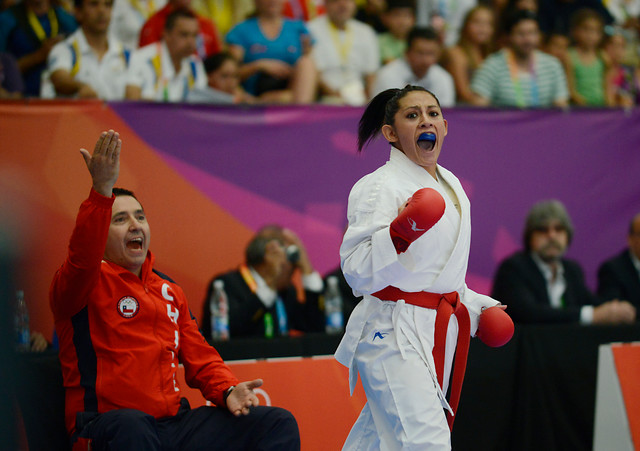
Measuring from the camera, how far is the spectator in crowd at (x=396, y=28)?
738 cm

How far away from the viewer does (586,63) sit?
7.98 metres

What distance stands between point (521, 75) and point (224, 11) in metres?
2.68

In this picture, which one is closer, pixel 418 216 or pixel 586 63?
pixel 418 216

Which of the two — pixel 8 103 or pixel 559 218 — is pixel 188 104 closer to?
pixel 8 103

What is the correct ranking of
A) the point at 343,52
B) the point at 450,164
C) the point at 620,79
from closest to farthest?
the point at 450,164
the point at 343,52
the point at 620,79

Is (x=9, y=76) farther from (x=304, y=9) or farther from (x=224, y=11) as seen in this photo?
(x=304, y=9)

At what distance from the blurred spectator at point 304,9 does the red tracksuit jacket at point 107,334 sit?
14.6 feet

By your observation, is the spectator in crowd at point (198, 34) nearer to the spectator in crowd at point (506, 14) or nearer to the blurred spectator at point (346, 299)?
the blurred spectator at point (346, 299)

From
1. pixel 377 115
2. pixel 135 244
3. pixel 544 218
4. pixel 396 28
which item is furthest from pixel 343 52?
pixel 135 244

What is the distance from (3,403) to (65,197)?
11.0 ft

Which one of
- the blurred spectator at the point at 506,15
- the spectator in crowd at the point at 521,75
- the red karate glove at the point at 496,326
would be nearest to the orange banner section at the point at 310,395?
the red karate glove at the point at 496,326

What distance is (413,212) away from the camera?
3084 mm

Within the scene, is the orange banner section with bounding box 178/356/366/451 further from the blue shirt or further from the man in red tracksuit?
the blue shirt

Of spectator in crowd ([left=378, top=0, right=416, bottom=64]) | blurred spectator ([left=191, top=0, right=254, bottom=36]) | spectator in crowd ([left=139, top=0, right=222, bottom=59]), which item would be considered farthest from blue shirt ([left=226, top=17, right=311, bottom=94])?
spectator in crowd ([left=378, top=0, right=416, bottom=64])
